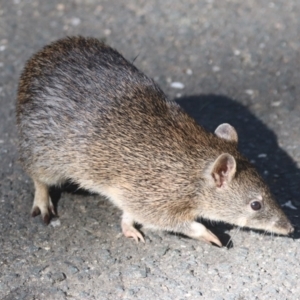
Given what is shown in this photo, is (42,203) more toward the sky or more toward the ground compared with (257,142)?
more toward the ground

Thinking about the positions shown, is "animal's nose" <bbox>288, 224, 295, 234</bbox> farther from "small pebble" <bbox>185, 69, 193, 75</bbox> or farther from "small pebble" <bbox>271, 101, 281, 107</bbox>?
"small pebble" <bbox>185, 69, 193, 75</bbox>

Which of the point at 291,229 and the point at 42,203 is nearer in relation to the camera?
the point at 291,229

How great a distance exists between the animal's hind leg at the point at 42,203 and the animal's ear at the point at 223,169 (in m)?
1.34

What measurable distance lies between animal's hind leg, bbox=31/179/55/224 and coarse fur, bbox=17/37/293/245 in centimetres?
2

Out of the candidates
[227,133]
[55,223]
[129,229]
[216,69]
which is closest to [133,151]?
[129,229]

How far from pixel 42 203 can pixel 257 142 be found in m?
1.98

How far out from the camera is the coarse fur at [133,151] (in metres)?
5.18

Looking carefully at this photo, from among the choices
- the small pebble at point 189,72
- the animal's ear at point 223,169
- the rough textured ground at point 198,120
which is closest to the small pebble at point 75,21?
the rough textured ground at point 198,120

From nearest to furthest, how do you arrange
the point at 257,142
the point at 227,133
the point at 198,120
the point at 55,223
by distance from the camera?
the point at 227,133, the point at 55,223, the point at 257,142, the point at 198,120

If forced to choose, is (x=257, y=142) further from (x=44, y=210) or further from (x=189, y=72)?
(x=44, y=210)

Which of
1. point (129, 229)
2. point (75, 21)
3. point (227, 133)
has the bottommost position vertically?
point (75, 21)

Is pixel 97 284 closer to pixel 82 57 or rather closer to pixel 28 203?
pixel 28 203

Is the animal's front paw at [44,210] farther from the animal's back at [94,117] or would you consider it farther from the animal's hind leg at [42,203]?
the animal's back at [94,117]

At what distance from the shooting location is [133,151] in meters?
5.24
